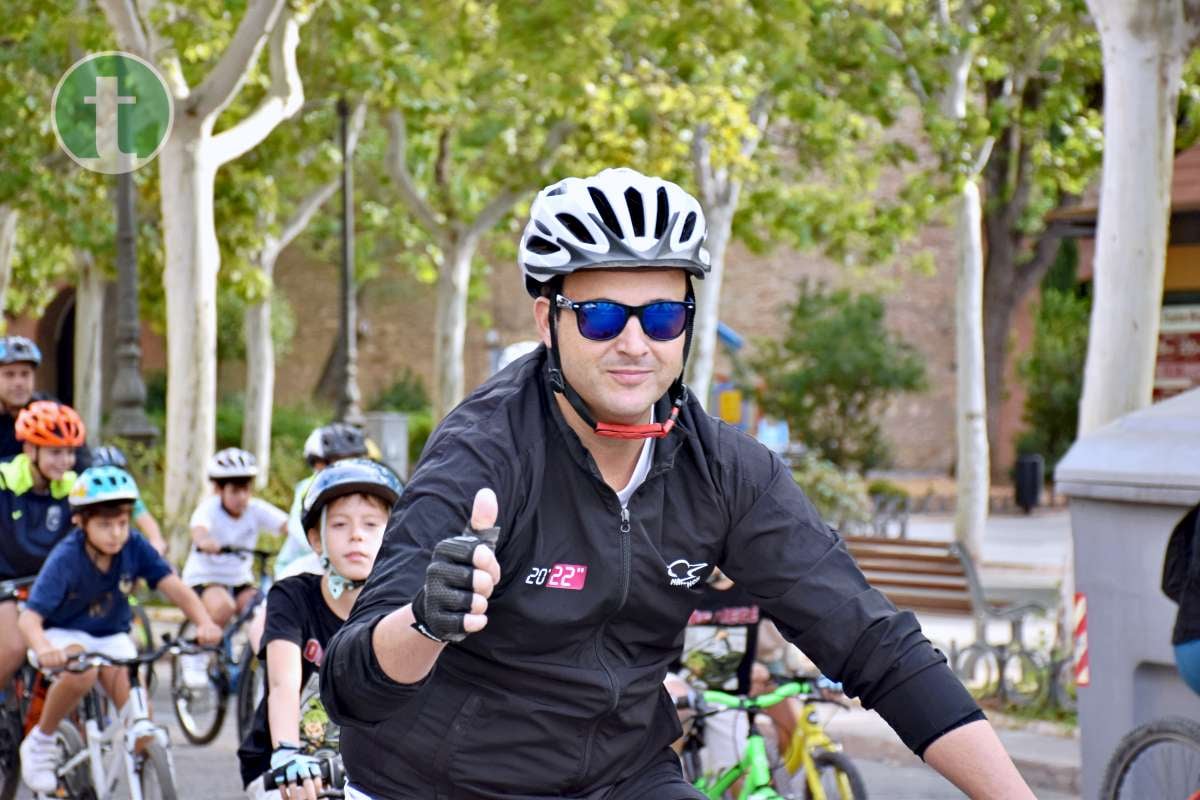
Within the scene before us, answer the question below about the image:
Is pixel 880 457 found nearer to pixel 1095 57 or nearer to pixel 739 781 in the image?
pixel 1095 57

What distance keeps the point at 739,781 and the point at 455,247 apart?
71.8 feet

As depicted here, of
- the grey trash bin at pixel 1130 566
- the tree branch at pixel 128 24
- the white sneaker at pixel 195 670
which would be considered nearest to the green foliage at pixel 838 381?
the tree branch at pixel 128 24

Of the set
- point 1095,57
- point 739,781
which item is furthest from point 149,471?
point 739,781

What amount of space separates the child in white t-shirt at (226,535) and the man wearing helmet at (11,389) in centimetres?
175

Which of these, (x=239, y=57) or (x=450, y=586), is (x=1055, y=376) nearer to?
(x=239, y=57)

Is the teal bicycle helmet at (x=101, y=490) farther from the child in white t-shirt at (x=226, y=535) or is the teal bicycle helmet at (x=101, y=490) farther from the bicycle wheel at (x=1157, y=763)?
the bicycle wheel at (x=1157, y=763)

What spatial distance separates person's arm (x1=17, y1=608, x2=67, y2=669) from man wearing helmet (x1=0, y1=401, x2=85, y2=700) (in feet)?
4.34

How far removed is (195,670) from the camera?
11469 mm

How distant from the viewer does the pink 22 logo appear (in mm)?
3012

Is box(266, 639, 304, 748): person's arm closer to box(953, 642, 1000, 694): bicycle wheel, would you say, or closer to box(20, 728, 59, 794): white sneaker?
box(20, 728, 59, 794): white sneaker

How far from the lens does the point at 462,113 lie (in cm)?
2661

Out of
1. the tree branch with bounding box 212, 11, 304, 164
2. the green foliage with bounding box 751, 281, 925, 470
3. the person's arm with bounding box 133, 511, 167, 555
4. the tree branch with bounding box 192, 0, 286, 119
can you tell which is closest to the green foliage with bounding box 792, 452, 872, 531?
the green foliage with bounding box 751, 281, 925, 470

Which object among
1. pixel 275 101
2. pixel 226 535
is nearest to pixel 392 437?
pixel 275 101

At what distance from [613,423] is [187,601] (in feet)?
18.2
